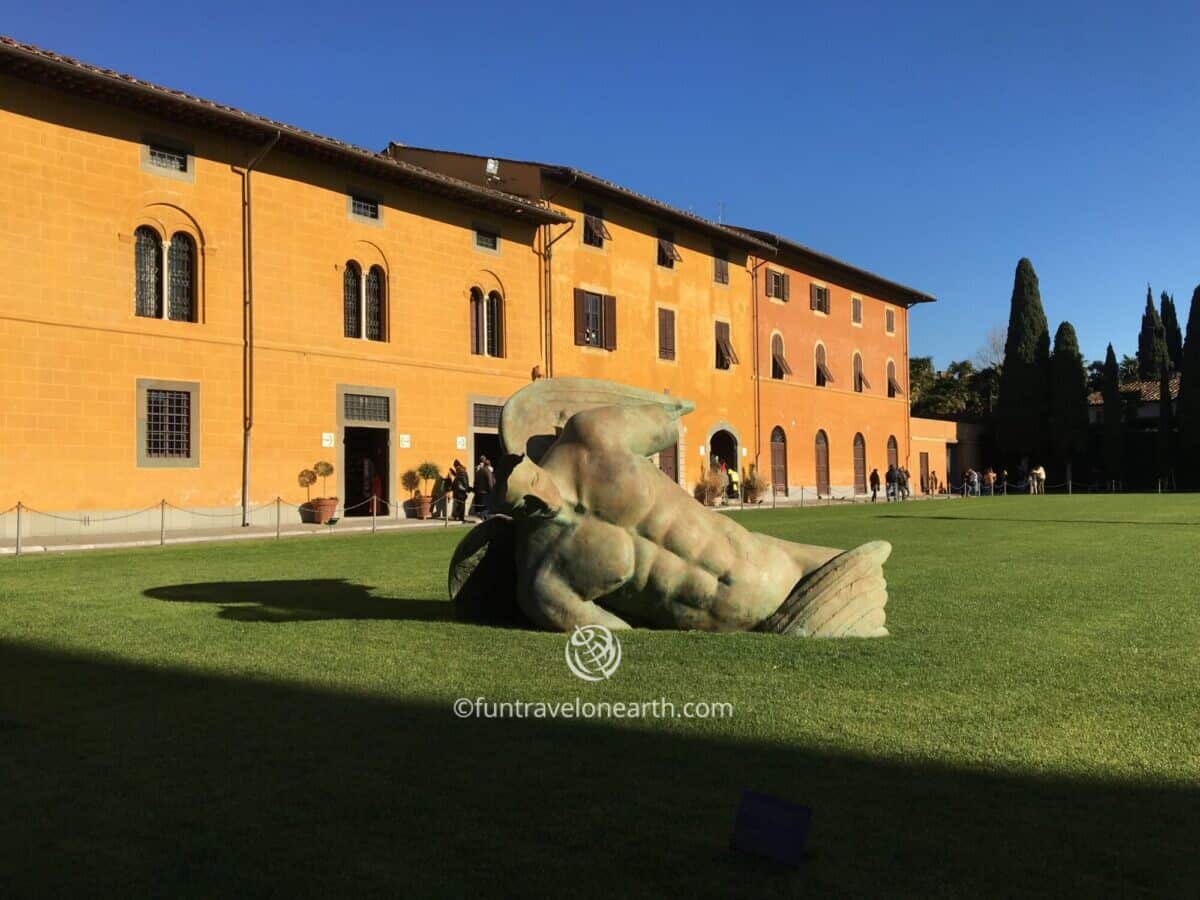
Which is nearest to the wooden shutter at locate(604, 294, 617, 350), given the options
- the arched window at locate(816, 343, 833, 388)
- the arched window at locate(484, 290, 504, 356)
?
the arched window at locate(484, 290, 504, 356)

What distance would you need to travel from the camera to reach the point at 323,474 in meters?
22.7

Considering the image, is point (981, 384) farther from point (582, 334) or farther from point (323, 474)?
point (323, 474)

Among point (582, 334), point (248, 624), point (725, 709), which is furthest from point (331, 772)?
point (582, 334)

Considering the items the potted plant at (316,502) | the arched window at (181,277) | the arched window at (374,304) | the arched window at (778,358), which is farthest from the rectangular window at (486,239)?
the arched window at (778,358)

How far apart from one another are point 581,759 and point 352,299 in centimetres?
2166

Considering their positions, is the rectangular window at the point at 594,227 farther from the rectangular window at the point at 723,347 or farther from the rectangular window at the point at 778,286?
the rectangular window at the point at 778,286

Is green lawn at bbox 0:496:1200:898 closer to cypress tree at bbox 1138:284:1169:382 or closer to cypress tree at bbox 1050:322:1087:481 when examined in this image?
cypress tree at bbox 1050:322:1087:481

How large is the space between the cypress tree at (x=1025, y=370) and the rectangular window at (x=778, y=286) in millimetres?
17870

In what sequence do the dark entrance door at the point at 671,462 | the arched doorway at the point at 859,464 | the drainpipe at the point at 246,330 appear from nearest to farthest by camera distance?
1. the drainpipe at the point at 246,330
2. the dark entrance door at the point at 671,462
3. the arched doorway at the point at 859,464

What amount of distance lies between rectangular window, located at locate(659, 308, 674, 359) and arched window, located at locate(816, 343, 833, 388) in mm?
9924

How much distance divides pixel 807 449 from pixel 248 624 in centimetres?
3463

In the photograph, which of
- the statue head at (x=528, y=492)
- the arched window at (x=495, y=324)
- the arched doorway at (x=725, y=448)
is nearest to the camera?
the statue head at (x=528, y=492)

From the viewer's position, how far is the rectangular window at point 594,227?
2945 cm

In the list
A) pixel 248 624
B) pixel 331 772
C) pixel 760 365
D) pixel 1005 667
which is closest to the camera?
pixel 331 772
